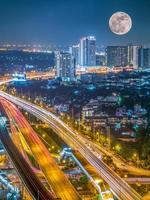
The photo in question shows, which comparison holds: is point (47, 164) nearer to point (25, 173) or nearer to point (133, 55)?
point (25, 173)

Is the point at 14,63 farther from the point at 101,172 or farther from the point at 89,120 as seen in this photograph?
the point at 101,172

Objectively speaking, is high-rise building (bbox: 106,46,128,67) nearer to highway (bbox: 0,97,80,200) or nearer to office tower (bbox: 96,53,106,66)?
office tower (bbox: 96,53,106,66)

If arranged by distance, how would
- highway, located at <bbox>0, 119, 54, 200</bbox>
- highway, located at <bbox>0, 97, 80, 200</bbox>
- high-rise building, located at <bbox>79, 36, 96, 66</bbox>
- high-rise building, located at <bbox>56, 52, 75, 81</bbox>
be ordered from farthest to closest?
1. high-rise building, located at <bbox>79, 36, 96, 66</bbox>
2. high-rise building, located at <bbox>56, 52, 75, 81</bbox>
3. highway, located at <bbox>0, 97, 80, 200</bbox>
4. highway, located at <bbox>0, 119, 54, 200</bbox>

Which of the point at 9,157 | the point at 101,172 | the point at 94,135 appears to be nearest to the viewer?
the point at 101,172

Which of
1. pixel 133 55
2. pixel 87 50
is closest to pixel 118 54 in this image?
pixel 133 55

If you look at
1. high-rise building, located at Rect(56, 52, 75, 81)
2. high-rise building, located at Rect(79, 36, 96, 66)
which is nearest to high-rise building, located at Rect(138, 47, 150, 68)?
high-rise building, located at Rect(79, 36, 96, 66)

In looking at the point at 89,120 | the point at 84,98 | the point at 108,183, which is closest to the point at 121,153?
the point at 108,183
